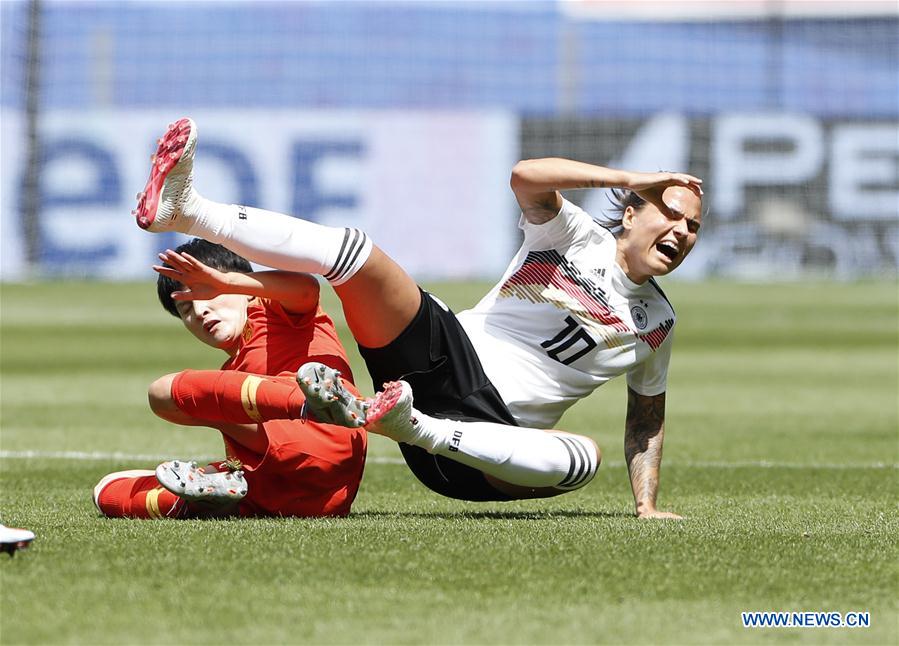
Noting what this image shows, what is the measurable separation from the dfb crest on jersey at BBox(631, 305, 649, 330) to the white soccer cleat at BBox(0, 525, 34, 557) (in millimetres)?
2440

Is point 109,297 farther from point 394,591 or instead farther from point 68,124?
point 394,591

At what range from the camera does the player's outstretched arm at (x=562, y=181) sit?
4.66m

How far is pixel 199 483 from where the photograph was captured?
470 centimetres

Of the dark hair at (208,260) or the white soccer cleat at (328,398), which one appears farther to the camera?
the dark hair at (208,260)

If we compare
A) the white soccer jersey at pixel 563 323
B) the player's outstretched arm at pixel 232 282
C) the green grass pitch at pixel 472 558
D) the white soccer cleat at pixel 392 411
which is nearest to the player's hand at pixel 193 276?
the player's outstretched arm at pixel 232 282

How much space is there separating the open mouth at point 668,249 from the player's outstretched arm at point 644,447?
0.62 meters

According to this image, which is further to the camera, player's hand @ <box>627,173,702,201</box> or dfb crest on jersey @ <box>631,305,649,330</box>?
dfb crest on jersey @ <box>631,305,649,330</box>

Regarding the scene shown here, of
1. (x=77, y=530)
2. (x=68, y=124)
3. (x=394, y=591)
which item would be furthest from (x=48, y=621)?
(x=68, y=124)

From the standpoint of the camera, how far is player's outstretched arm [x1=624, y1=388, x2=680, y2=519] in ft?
17.4

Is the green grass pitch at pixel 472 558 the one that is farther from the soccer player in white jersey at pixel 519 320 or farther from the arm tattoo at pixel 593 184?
the arm tattoo at pixel 593 184

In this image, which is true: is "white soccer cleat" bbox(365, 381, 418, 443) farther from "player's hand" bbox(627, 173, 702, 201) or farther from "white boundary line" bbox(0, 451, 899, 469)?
"white boundary line" bbox(0, 451, 899, 469)

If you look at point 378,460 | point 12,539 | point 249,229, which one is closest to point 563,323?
point 249,229

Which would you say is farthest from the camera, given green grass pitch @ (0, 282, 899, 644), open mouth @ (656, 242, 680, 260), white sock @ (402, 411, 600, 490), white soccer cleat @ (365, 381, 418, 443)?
open mouth @ (656, 242, 680, 260)

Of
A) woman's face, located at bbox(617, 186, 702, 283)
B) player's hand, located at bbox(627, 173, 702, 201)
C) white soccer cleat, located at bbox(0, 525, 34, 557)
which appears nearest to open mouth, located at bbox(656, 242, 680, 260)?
woman's face, located at bbox(617, 186, 702, 283)
